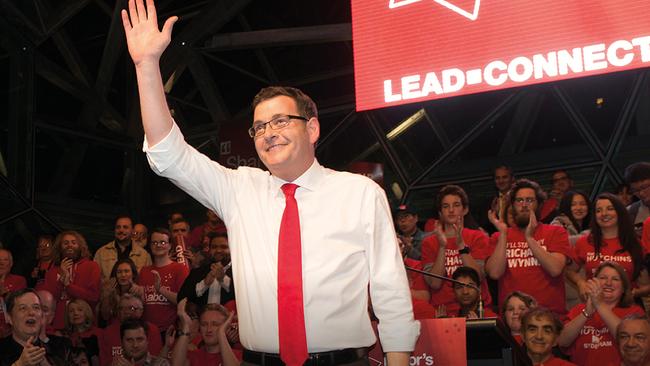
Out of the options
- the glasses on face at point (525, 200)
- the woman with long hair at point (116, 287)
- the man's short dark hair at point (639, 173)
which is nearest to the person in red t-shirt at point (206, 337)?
the woman with long hair at point (116, 287)

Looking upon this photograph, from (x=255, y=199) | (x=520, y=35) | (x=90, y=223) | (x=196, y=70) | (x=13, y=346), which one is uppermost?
(x=196, y=70)

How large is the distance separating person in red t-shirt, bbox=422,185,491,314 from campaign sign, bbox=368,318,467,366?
82.5 inches

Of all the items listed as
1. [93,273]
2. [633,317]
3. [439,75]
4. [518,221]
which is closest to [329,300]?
[633,317]

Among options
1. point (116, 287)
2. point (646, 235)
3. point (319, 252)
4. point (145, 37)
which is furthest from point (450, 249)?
point (145, 37)

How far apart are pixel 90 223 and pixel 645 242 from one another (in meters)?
6.73

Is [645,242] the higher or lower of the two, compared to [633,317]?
higher

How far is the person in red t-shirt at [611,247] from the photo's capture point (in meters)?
4.67

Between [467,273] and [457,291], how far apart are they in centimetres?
14

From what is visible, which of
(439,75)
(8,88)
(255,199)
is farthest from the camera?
(8,88)

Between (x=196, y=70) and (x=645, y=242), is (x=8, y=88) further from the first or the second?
(x=645, y=242)

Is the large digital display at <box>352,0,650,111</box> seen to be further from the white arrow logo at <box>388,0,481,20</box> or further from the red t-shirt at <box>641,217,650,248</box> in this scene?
the red t-shirt at <box>641,217,650,248</box>

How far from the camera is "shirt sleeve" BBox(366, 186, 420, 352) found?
7.24ft

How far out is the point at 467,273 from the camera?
487cm

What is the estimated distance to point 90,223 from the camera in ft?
30.6
